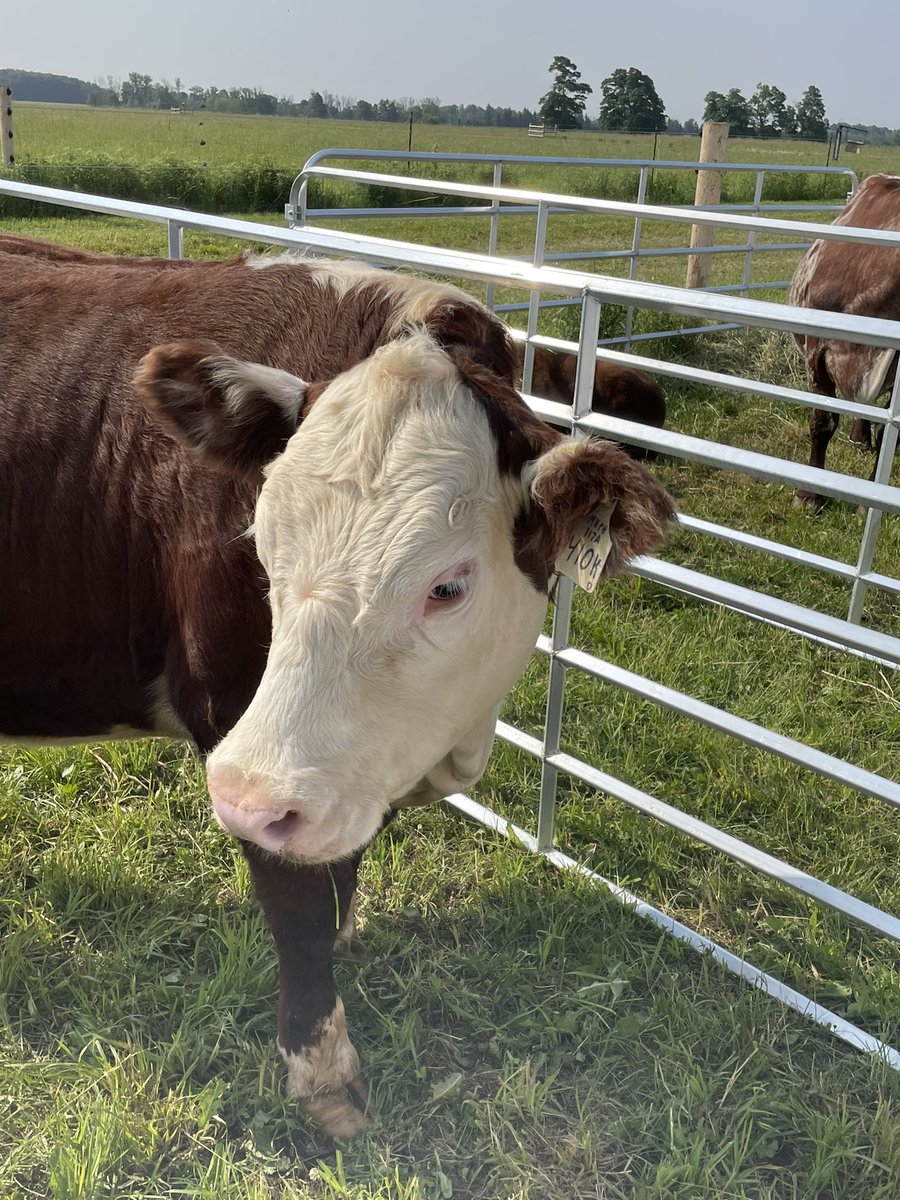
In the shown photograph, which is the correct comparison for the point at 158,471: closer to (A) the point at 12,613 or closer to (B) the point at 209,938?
(A) the point at 12,613

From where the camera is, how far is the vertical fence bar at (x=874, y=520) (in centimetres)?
416

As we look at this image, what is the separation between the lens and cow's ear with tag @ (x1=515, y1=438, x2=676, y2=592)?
5.45ft

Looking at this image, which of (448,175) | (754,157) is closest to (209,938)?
(448,175)

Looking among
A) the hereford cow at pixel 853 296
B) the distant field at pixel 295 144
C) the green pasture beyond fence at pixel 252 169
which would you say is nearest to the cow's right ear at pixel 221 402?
the hereford cow at pixel 853 296

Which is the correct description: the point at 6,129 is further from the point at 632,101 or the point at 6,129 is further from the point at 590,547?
the point at 632,101

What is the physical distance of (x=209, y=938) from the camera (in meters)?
2.64

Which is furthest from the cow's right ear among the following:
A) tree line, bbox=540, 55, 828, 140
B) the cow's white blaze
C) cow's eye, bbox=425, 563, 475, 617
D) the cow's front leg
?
tree line, bbox=540, 55, 828, 140

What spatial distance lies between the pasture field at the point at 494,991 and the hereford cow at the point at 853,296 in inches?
99.8

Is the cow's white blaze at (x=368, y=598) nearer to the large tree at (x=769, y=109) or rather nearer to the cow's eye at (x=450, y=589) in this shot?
the cow's eye at (x=450, y=589)

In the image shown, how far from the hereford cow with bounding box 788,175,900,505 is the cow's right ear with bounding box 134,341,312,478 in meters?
4.10

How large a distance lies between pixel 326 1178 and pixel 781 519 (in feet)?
13.8

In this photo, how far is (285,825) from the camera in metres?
1.58

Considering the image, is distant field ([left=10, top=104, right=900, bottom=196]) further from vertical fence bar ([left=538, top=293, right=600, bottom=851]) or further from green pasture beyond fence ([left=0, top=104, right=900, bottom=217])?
vertical fence bar ([left=538, top=293, right=600, bottom=851])

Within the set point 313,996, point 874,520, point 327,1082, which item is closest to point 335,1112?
point 327,1082
